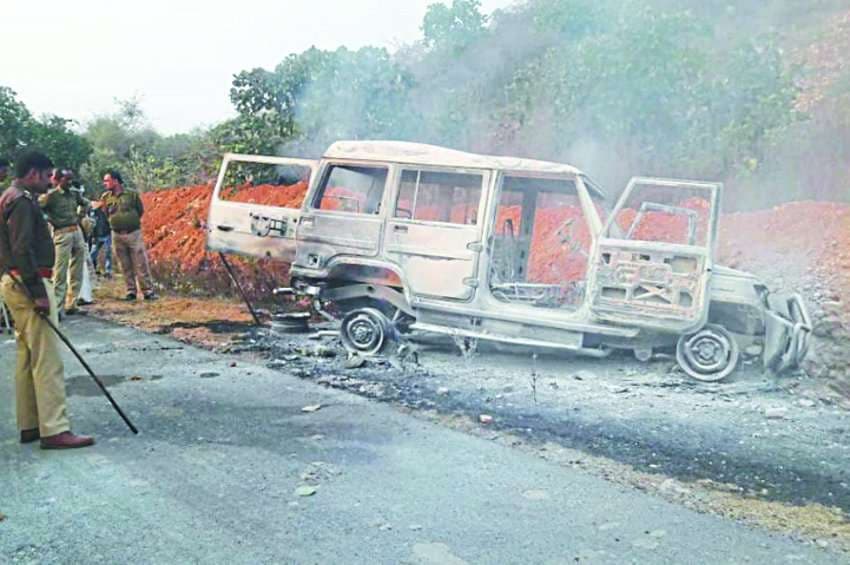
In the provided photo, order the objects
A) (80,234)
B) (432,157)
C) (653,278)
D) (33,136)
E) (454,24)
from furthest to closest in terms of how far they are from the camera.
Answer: (33,136) < (454,24) < (80,234) < (432,157) < (653,278)

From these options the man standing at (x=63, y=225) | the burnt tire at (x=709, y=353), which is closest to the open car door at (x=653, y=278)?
the burnt tire at (x=709, y=353)

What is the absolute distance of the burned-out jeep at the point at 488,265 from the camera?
5.96 metres

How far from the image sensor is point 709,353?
19.6 ft

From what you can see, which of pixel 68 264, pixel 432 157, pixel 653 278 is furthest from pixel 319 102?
pixel 653 278

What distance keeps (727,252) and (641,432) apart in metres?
5.35

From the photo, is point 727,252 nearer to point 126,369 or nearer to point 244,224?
point 244,224

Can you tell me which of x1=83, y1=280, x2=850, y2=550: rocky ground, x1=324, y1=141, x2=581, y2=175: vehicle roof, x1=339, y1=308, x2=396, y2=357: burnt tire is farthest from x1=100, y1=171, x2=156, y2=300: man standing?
x1=339, y1=308, x2=396, y2=357: burnt tire

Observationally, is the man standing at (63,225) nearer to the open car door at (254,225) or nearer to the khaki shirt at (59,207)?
the khaki shirt at (59,207)

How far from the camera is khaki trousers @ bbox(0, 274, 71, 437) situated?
4.27 meters

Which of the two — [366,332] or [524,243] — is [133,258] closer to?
[366,332]

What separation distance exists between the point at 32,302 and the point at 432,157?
365 cm

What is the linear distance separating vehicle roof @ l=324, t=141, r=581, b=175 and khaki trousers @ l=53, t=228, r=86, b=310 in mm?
3734

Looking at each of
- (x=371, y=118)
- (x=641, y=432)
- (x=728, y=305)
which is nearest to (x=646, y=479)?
(x=641, y=432)

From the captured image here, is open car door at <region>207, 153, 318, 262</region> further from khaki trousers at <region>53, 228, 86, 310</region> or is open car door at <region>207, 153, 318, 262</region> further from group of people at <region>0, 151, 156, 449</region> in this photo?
group of people at <region>0, 151, 156, 449</region>
